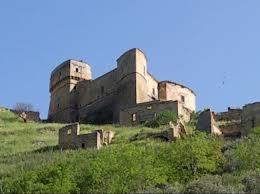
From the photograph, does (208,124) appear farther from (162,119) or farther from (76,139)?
(162,119)

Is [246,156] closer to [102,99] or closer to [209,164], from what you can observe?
[209,164]

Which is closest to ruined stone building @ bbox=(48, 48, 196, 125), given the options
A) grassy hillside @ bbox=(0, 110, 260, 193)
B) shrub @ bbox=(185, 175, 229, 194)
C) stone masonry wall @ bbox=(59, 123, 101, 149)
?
stone masonry wall @ bbox=(59, 123, 101, 149)

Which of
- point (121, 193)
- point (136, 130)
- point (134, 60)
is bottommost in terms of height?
point (121, 193)

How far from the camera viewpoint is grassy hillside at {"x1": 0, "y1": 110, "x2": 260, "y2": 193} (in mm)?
37781

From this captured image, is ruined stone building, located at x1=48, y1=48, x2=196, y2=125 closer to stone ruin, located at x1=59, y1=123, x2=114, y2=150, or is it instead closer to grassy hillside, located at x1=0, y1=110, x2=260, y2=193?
stone ruin, located at x1=59, y1=123, x2=114, y2=150

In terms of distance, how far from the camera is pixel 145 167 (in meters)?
41.1

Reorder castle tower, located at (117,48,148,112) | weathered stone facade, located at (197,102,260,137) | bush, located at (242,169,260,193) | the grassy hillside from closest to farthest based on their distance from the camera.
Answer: bush, located at (242,169,260,193)
the grassy hillside
weathered stone facade, located at (197,102,260,137)
castle tower, located at (117,48,148,112)

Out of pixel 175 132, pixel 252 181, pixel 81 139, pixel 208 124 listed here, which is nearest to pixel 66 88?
pixel 81 139

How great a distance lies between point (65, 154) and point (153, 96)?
21633 mm

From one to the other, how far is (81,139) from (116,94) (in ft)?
59.0

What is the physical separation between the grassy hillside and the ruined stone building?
39.1ft

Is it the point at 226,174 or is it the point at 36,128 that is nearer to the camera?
the point at 226,174

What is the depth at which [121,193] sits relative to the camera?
1448 inches

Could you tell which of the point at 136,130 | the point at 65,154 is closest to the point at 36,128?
the point at 136,130
